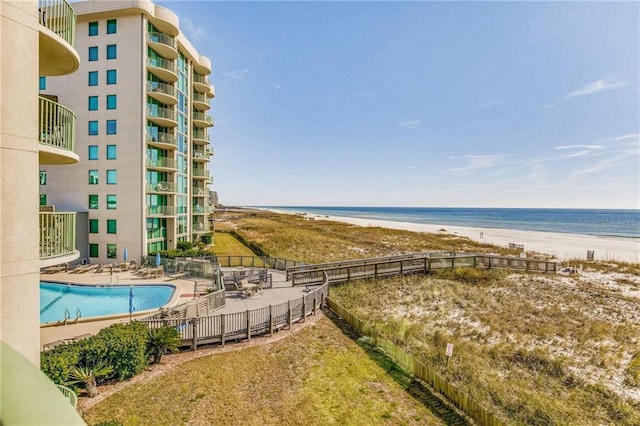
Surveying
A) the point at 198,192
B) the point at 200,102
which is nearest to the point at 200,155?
the point at 198,192

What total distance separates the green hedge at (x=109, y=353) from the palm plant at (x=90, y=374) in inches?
5.1

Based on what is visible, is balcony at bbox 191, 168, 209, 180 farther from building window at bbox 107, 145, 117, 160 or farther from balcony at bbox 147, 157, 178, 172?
building window at bbox 107, 145, 117, 160

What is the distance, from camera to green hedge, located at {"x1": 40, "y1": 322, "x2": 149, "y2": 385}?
914cm

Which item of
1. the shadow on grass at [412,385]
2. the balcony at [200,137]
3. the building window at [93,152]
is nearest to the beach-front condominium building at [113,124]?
the building window at [93,152]

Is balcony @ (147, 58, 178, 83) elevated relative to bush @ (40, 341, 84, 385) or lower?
elevated

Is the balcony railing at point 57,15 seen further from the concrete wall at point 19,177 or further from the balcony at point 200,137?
the balcony at point 200,137

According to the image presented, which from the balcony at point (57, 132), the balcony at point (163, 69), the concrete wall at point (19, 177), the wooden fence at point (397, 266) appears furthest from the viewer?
the balcony at point (163, 69)

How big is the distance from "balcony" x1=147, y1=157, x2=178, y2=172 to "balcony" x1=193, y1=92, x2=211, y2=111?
33.4ft

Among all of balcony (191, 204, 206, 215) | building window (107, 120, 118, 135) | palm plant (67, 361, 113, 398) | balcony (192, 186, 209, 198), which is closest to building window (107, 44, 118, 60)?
building window (107, 120, 118, 135)

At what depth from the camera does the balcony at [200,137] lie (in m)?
38.0

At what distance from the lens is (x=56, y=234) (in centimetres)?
802

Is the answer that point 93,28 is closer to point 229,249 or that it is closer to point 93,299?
point 93,299

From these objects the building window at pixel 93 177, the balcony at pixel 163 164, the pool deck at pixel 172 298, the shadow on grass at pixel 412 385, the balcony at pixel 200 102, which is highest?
the balcony at pixel 200 102

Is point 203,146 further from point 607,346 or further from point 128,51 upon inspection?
point 607,346
